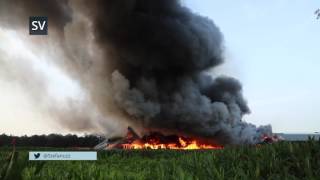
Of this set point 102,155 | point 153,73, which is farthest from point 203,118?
point 102,155

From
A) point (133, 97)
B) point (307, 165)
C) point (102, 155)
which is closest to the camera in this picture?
point (307, 165)

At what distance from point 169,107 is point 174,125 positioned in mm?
2857

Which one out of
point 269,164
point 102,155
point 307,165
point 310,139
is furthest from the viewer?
point 102,155

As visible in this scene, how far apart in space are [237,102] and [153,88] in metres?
13.8

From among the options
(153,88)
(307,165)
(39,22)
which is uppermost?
(153,88)

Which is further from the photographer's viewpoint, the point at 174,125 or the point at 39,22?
the point at 174,125

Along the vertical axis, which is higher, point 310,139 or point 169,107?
point 169,107

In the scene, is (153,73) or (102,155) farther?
(153,73)

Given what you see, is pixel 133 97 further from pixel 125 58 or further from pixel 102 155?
Answer: pixel 102 155

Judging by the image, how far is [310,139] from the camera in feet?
59.5

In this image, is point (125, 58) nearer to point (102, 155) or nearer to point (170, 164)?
point (102, 155)

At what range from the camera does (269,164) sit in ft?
53.1

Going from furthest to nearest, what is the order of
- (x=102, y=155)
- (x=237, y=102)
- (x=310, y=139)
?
(x=237, y=102)
(x=102, y=155)
(x=310, y=139)

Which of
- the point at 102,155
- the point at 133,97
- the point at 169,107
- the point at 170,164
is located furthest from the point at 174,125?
the point at 170,164
